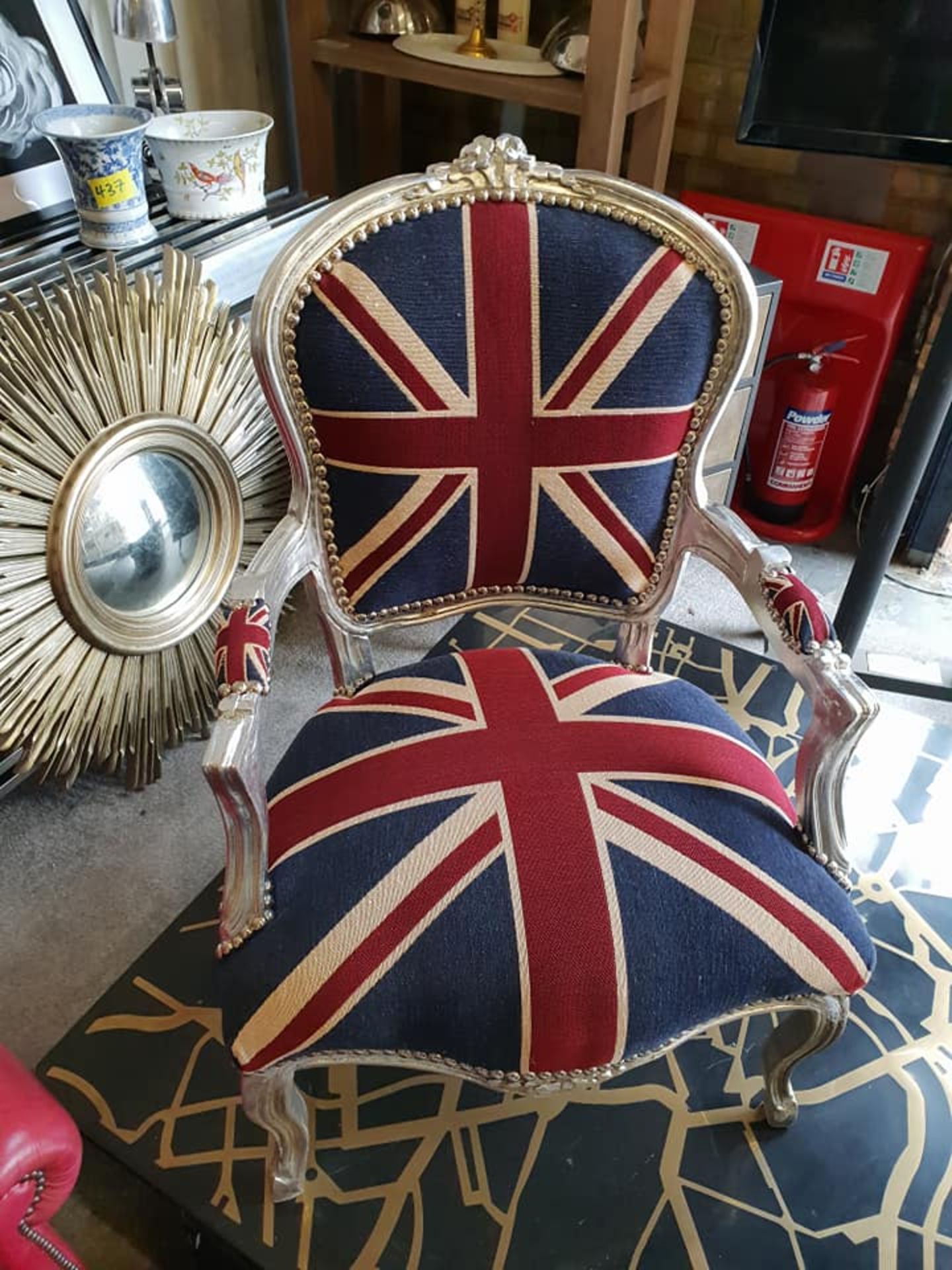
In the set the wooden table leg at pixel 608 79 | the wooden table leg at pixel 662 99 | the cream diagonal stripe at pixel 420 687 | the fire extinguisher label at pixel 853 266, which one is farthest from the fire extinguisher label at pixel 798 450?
the cream diagonal stripe at pixel 420 687

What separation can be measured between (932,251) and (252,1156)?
1839mm

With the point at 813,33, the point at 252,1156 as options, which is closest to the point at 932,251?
the point at 813,33

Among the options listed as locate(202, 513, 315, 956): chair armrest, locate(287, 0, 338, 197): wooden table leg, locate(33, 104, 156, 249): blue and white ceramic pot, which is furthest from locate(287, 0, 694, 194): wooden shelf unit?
locate(202, 513, 315, 956): chair armrest

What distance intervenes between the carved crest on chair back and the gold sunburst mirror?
1.33 ft

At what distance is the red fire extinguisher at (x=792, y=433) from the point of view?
5.93ft

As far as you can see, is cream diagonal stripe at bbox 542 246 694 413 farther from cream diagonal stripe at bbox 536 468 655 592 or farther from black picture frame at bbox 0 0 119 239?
black picture frame at bbox 0 0 119 239

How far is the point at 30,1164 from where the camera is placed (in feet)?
2.13

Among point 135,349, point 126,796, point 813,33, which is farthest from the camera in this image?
point 126,796

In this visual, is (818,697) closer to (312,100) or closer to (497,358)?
(497,358)

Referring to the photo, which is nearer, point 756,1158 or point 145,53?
point 756,1158

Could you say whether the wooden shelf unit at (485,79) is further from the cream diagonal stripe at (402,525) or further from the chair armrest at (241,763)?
the chair armrest at (241,763)

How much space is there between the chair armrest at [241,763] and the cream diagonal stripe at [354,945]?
7 cm

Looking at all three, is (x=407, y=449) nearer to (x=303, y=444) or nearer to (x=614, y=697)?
(x=303, y=444)

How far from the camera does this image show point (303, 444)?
0.93 meters
